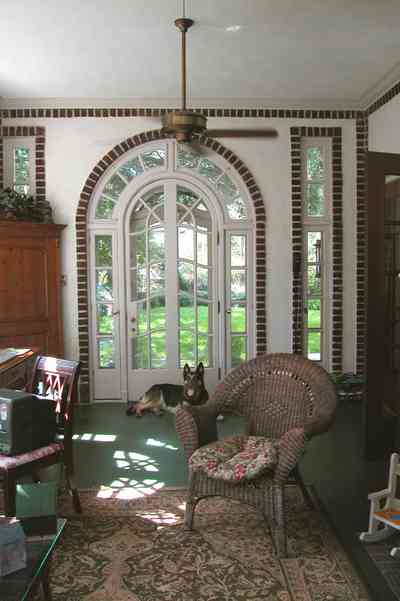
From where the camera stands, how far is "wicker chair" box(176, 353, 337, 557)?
127 inches

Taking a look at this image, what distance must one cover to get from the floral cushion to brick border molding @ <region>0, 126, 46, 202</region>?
3.99 metres

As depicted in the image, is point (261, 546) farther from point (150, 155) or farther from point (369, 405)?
point (150, 155)

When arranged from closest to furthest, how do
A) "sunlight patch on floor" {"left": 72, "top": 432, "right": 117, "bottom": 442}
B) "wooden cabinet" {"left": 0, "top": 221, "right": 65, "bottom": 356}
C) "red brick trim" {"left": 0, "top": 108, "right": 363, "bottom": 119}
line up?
"sunlight patch on floor" {"left": 72, "top": 432, "right": 117, "bottom": 442}
"wooden cabinet" {"left": 0, "top": 221, "right": 65, "bottom": 356}
"red brick trim" {"left": 0, "top": 108, "right": 363, "bottom": 119}

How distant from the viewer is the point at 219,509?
374 cm

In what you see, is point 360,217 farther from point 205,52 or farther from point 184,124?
point 184,124

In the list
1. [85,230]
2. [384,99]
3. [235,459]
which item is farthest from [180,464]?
[384,99]

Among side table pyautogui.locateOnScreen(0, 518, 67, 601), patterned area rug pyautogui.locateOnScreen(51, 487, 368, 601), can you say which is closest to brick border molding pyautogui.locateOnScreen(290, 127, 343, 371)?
patterned area rug pyautogui.locateOnScreen(51, 487, 368, 601)

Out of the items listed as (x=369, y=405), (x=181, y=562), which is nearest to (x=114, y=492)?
(x=181, y=562)

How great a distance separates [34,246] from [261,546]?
405 centimetres

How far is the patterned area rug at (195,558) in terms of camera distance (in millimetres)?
2842

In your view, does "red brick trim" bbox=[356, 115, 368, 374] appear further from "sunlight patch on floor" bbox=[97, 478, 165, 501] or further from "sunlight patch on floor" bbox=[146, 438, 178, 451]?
"sunlight patch on floor" bbox=[97, 478, 165, 501]

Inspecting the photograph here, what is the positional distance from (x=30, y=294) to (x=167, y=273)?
150cm

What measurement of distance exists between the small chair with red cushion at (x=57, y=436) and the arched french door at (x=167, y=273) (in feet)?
8.34

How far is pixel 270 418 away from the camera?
3840 millimetres
